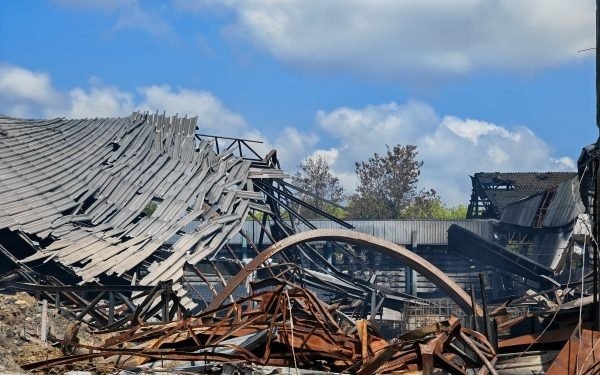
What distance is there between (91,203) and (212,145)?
218 inches

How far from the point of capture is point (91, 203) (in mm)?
Answer: 28188

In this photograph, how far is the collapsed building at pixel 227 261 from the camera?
29.5ft

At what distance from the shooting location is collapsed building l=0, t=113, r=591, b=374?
8.98 metres

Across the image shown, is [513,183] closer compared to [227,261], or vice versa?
[227,261]

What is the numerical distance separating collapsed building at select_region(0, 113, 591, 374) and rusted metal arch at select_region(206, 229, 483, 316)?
37 millimetres

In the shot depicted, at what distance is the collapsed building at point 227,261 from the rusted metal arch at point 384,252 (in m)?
0.04

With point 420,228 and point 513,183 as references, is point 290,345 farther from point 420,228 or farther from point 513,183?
point 513,183

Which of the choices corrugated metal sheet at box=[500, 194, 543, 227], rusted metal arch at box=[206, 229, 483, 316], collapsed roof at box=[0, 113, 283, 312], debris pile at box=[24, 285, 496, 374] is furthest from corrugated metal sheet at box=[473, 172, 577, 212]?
debris pile at box=[24, 285, 496, 374]

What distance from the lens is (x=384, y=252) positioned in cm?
1669

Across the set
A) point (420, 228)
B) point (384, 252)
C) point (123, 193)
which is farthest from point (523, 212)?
point (384, 252)

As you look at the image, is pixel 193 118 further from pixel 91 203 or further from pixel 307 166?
pixel 307 166

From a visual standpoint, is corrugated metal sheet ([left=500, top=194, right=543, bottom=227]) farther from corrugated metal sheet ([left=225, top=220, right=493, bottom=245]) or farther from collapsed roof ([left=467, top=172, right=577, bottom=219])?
collapsed roof ([left=467, top=172, right=577, bottom=219])

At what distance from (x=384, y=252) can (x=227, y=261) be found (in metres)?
11.6

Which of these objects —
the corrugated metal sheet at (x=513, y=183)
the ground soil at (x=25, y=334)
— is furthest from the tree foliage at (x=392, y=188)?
the ground soil at (x=25, y=334)
